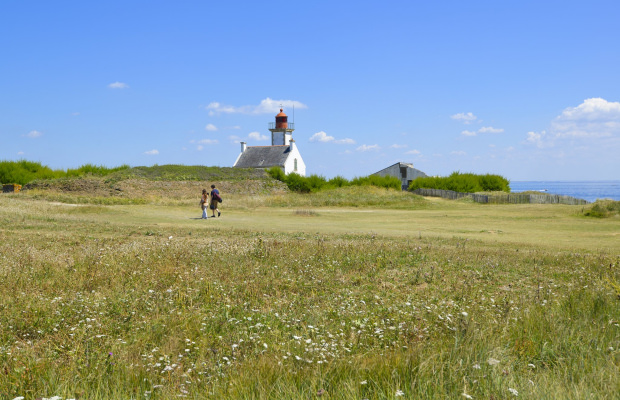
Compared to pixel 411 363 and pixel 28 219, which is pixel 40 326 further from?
pixel 28 219

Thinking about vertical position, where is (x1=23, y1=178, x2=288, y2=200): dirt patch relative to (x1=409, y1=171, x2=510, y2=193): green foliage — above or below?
below

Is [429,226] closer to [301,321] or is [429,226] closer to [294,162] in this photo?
[301,321]

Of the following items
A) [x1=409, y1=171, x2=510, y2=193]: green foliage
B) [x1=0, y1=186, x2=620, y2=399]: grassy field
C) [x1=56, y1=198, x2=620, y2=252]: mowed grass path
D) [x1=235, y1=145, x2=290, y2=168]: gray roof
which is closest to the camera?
[x1=0, y1=186, x2=620, y2=399]: grassy field

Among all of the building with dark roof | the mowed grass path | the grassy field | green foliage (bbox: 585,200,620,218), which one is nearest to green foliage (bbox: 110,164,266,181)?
the mowed grass path

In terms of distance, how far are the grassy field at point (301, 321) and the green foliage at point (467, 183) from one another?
52.2m

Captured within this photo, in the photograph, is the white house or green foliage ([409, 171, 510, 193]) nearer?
green foliage ([409, 171, 510, 193])

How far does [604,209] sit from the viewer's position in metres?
36.9

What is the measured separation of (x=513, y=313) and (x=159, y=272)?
808 cm

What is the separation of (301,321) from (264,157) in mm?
80557

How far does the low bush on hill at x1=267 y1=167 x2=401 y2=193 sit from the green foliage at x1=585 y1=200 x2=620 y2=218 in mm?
31371

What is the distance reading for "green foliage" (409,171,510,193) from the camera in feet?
228

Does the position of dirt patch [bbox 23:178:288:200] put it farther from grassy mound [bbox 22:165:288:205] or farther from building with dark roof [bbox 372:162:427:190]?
building with dark roof [bbox 372:162:427:190]

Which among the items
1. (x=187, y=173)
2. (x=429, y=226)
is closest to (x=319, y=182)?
(x=187, y=173)

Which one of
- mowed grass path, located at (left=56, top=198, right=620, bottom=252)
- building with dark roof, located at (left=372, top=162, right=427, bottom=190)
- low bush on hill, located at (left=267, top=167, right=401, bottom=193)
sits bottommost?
mowed grass path, located at (left=56, top=198, right=620, bottom=252)
